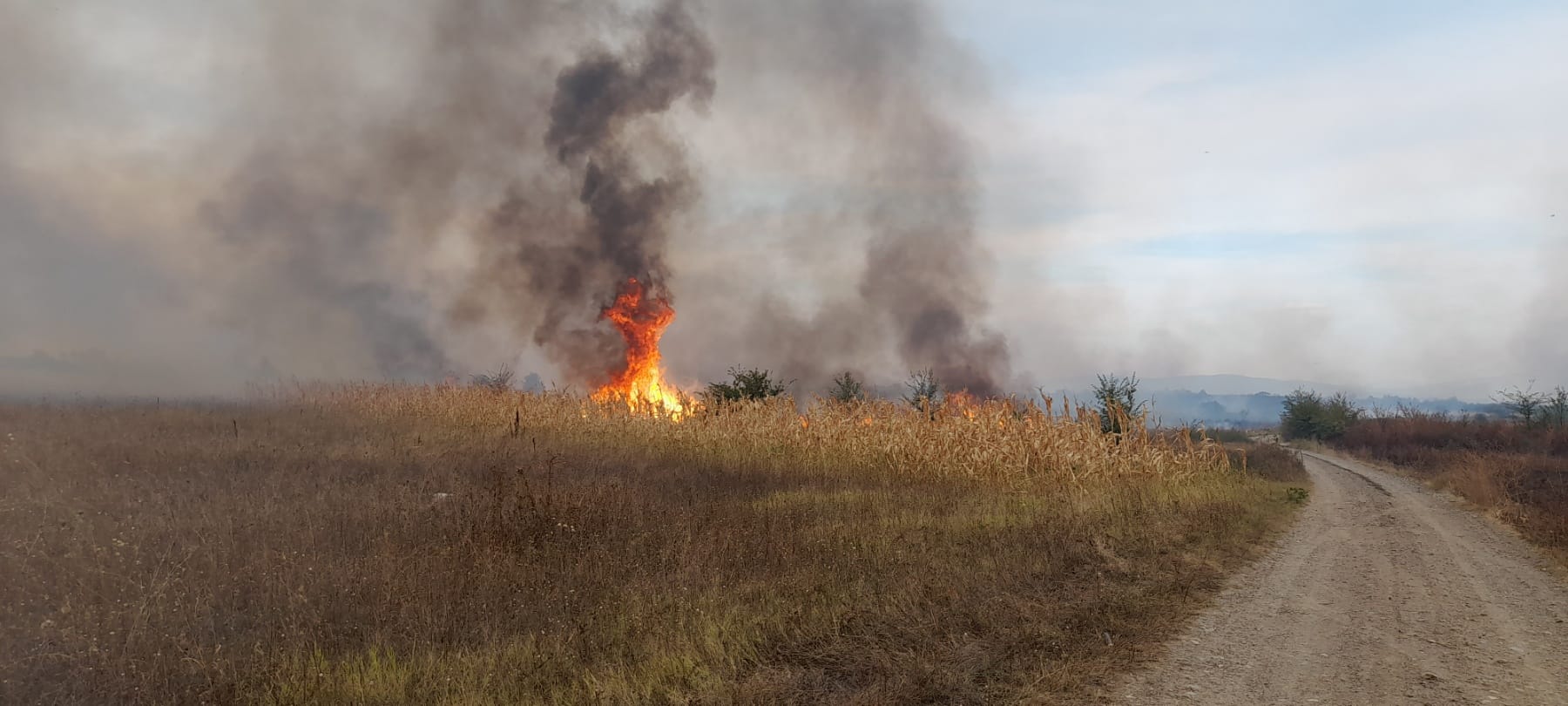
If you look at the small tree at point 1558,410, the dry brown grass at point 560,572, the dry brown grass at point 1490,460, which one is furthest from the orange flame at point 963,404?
the small tree at point 1558,410

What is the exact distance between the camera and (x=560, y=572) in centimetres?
796

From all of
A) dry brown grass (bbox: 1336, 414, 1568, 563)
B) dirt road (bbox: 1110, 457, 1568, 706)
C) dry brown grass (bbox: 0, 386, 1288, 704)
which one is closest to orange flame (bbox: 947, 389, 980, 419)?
dry brown grass (bbox: 0, 386, 1288, 704)

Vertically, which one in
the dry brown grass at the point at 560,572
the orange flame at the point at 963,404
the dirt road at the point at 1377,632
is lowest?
the dirt road at the point at 1377,632

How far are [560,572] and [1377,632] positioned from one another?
7.74 meters

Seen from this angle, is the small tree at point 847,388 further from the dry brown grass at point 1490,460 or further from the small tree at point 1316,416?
the small tree at point 1316,416

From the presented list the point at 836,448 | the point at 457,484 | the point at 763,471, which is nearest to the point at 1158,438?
the point at 836,448

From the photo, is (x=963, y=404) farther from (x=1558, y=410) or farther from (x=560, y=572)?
(x=1558, y=410)

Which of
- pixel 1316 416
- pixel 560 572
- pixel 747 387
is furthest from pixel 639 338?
pixel 1316 416

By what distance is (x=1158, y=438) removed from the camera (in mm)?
20594

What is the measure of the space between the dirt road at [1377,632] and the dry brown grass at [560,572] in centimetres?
57

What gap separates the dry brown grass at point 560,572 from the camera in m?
5.38

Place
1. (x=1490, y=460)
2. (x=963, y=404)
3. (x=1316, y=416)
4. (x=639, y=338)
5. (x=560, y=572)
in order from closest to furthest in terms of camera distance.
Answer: (x=560, y=572), (x=963, y=404), (x=1490, y=460), (x=639, y=338), (x=1316, y=416)

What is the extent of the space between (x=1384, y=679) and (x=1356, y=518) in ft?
39.6

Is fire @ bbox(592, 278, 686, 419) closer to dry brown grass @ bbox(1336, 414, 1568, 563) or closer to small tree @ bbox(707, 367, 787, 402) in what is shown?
small tree @ bbox(707, 367, 787, 402)
